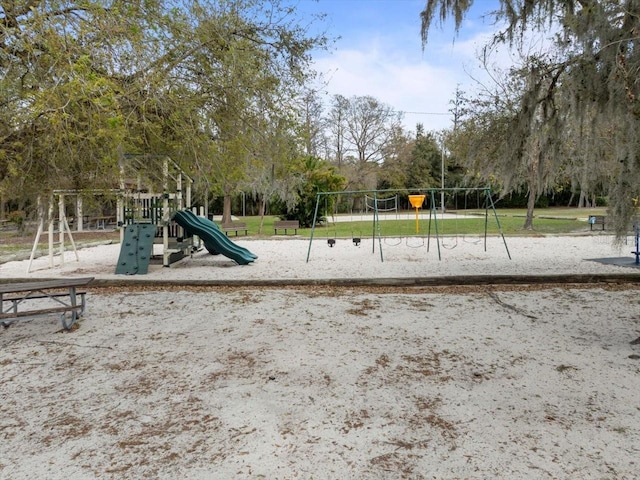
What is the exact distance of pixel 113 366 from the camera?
359cm

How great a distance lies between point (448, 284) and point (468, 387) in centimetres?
401

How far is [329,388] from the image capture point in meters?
3.09

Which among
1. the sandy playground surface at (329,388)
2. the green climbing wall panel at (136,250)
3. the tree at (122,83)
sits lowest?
the sandy playground surface at (329,388)

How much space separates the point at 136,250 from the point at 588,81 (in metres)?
7.19

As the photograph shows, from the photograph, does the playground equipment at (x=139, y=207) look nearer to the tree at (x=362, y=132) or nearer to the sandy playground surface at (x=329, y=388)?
the sandy playground surface at (x=329, y=388)

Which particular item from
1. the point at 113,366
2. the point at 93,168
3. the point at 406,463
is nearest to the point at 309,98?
the point at 93,168

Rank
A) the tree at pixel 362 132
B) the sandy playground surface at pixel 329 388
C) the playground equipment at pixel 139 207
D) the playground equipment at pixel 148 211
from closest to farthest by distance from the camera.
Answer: the sandy playground surface at pixel 329 388, the playground equipment at pixel 139 207, the playground equipment at pixel 148 211, the tree at pixel 362 132

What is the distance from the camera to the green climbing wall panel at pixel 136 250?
26.0ft

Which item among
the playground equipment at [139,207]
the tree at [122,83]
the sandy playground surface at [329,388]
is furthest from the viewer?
the playground equipment at [139,207]

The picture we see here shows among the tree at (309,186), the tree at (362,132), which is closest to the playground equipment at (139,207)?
the tree at (309,186)

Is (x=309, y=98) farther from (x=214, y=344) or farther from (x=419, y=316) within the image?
(x=214, y=344)

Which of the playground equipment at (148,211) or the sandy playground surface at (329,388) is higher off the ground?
the playground equipment at (148,211)

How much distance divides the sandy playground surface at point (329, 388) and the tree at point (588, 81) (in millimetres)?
1597

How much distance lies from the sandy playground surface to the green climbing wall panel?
5.94ft
